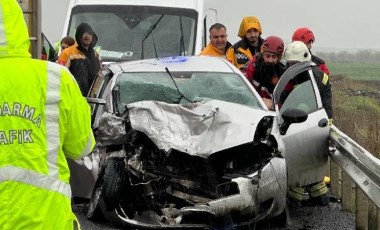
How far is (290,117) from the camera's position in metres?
7.53

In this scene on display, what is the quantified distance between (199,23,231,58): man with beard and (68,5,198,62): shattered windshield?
60.7 inches

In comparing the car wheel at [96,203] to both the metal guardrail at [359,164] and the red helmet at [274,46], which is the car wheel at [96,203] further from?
the red helmet at [274,46]

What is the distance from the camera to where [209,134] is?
7.26 meters

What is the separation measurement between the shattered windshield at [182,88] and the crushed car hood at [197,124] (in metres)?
0.45

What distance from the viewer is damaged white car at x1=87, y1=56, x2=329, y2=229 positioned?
7.04 m

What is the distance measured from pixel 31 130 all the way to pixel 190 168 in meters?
4.20

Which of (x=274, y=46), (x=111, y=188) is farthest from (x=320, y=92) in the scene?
(x=111, y=188)

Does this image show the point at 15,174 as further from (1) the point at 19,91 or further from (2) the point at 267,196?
(2) the point at 267,196

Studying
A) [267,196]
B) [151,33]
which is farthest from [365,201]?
[151,33]

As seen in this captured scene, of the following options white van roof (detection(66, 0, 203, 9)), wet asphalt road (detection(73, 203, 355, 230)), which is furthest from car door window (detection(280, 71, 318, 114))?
white van roof (detection(66, 0, 203, 9))

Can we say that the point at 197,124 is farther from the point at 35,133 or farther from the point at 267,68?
the point at 35,133

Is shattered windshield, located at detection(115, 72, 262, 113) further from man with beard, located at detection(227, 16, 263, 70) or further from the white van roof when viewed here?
the white van roof

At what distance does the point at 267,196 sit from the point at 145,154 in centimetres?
112

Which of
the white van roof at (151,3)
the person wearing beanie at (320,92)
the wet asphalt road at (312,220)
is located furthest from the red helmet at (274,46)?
the white van roof at (151,3)
